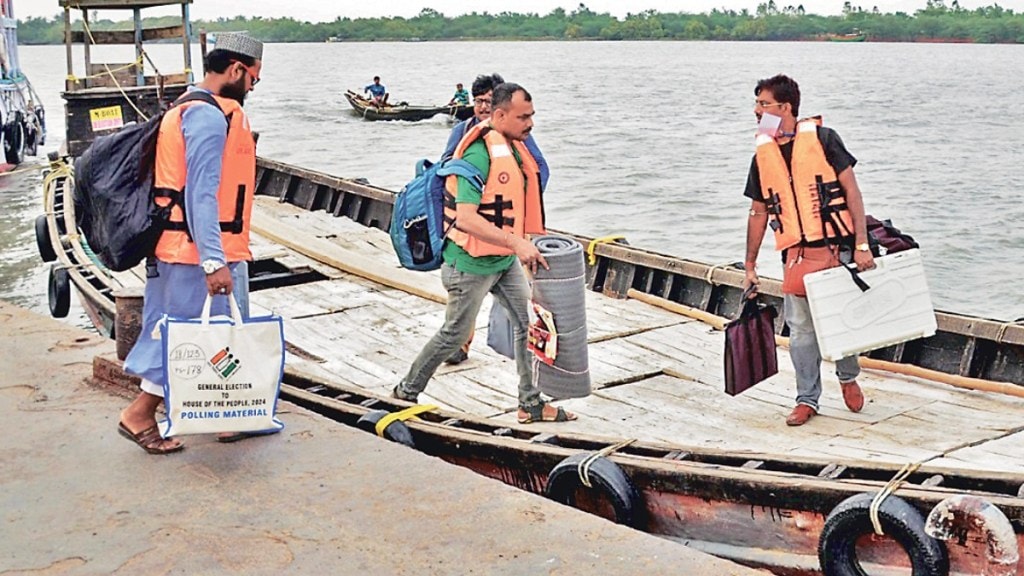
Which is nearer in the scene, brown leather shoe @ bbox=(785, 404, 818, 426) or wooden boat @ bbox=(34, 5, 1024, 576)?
wooden boat @ bbox=(34, 5, 1024, 576)

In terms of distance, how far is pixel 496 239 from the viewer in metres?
5.17

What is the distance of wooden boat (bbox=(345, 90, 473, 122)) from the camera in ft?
115

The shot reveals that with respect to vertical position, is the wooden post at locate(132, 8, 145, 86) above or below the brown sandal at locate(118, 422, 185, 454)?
above

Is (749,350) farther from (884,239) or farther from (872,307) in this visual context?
(884,239)

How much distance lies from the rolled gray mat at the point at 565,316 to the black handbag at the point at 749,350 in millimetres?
721

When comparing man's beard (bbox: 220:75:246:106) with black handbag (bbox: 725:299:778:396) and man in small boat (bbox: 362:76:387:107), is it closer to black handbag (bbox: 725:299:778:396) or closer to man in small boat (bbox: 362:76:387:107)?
black handbag (bbox: 725:299:778:396)

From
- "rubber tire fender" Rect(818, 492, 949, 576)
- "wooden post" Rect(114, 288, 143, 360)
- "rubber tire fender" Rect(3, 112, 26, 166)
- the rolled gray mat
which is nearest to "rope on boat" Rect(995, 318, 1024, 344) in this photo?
the rolled gray mat

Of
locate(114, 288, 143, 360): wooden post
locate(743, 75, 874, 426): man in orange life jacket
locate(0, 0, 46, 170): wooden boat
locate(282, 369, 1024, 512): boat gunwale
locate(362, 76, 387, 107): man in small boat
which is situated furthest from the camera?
locate(362, 76, 387, 107): man in small boat

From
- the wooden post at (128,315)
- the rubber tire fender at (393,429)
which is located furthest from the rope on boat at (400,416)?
the wooden post at (128,315)

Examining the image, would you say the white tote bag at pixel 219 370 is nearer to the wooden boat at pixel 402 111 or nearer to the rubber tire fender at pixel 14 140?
the rubber tire fender at pixel 14 140

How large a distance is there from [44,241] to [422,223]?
6.06m

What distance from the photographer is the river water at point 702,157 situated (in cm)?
1878

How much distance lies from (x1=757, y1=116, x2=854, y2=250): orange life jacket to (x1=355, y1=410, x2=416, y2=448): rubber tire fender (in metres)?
2.05

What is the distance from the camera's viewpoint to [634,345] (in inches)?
277
